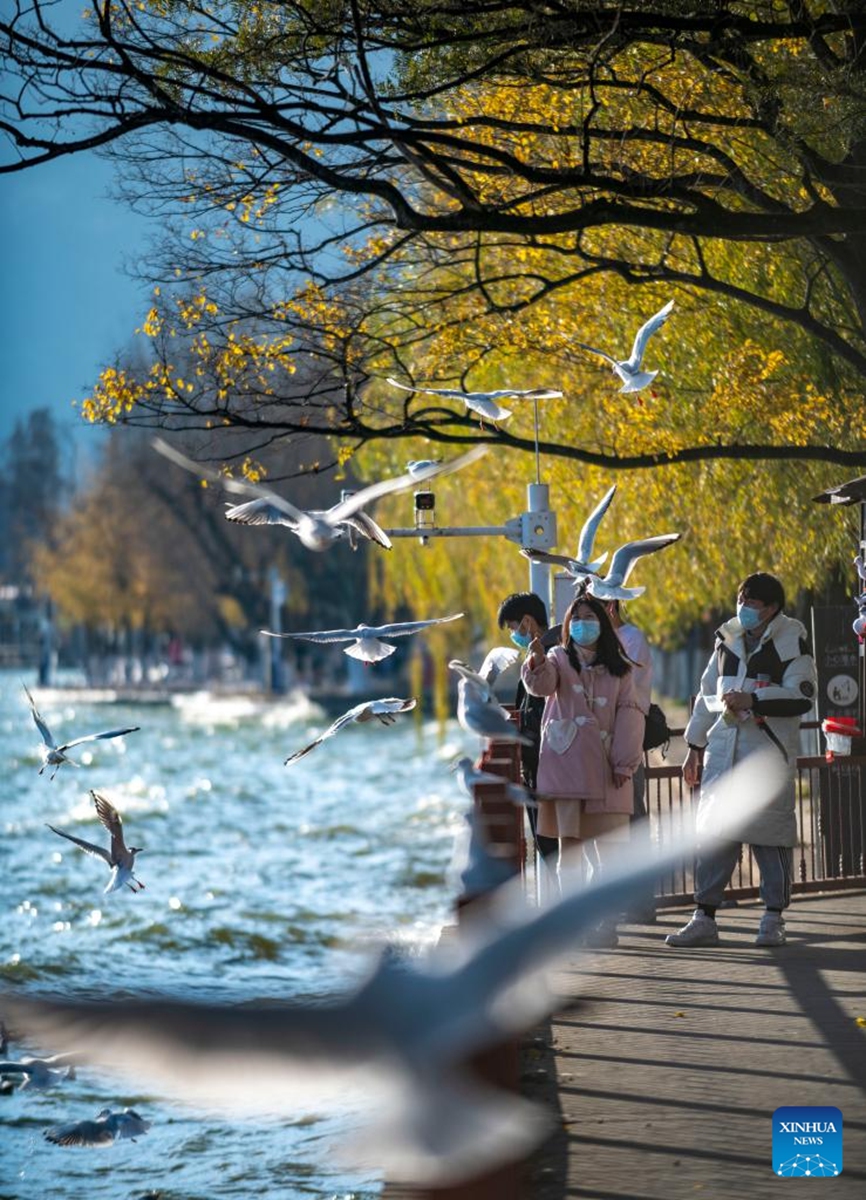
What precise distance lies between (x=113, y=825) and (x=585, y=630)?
2572 millimetres

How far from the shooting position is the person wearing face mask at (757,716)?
36.3ft

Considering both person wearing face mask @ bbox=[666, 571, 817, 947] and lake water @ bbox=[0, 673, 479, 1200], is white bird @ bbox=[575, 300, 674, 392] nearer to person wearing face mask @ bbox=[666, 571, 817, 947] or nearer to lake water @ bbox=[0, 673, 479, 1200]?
person wearing face mask @ bbox=[666, 571, 817, 947]

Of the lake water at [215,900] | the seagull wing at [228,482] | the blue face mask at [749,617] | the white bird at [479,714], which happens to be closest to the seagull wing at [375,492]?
the seagull wing at [228,482]

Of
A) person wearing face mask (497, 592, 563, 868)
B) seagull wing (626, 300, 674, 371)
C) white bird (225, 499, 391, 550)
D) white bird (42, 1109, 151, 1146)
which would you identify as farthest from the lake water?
seagull wing (626, 300, 674, 371)

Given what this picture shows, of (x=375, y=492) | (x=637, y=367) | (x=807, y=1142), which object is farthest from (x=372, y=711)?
(x=637, y=367)

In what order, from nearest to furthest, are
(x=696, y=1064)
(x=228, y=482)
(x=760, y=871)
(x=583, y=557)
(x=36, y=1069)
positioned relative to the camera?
(x=696, y=1064)
(x=36, y=1069)
(x=228, y=482)
(x=760, y=871)
(x=583, y=557)

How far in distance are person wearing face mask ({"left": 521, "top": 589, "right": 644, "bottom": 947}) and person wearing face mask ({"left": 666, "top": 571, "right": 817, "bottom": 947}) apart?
41cm

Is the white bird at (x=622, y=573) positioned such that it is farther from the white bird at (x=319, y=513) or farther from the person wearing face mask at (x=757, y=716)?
the white bird at (x=319, y=513)

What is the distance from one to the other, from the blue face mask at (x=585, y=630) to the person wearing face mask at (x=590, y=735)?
0.03ft

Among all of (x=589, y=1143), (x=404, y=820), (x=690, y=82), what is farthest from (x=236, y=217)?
(x=404, y=820)

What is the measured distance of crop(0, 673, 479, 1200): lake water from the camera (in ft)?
43.8

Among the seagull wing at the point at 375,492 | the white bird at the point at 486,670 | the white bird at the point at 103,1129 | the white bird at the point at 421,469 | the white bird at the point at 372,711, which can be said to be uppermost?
the white bird at the point at 421,469

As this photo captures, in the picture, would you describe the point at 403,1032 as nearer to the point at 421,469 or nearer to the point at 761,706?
the point at 761,706

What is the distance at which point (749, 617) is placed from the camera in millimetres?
11117
